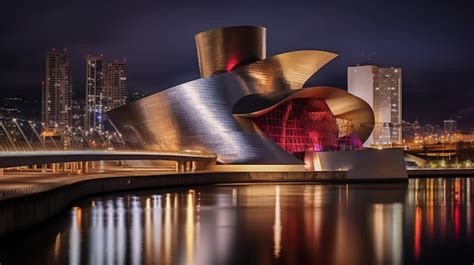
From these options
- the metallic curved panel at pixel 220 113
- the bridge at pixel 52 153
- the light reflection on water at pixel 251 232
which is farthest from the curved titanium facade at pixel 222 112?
the light reflection on water at pixel 251 232

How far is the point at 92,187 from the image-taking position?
115 ft

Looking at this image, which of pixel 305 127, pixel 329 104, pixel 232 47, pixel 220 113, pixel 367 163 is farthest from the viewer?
pixel 305 127

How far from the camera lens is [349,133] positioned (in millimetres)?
64500

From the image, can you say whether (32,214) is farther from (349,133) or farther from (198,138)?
(349,133)

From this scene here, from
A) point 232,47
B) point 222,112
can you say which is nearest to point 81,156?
point 222,112

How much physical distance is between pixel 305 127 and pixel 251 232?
39.7m

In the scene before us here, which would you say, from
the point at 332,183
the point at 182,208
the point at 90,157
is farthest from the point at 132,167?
the point at 182,208

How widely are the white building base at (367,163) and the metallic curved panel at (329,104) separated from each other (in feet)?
17.4

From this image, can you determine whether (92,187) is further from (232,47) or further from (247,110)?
(232,47)

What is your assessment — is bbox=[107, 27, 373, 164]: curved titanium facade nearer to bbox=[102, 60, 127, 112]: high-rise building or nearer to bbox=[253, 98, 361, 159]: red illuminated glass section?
bbox=[253, 98, 361, 159]: red illuminated glass section

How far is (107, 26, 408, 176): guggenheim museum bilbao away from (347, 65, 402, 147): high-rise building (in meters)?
65.6

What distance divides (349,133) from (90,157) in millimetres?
32654

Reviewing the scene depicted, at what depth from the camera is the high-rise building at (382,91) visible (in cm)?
12812

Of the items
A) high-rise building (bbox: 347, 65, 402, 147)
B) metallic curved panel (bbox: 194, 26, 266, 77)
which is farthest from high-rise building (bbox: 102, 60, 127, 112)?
metallic curved panel (bbox: 194, 26, 266, 77)
